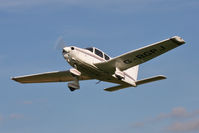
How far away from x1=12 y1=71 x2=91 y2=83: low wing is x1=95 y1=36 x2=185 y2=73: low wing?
3992 mm

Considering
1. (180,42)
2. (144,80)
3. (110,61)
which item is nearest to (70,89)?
(110,61)

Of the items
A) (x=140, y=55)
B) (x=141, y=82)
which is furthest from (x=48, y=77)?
(x=140, y=55)

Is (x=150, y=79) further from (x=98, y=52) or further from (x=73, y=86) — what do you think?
(x=73, y=86)

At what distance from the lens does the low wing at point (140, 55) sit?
2572 cm

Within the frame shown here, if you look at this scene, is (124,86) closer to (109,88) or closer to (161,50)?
(109,88)

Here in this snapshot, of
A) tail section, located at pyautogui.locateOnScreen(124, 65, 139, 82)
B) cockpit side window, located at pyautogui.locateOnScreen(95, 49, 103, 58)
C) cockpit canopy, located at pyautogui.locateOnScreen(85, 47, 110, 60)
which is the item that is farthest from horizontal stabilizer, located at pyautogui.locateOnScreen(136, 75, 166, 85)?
cockpit side window, located at pyautogui.locateOnScreen(95, 49, 103, 58)

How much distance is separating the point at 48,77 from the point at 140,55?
8.34 meters

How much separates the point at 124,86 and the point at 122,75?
324 centimetres

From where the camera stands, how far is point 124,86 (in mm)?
31797

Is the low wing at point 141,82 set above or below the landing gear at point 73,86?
above

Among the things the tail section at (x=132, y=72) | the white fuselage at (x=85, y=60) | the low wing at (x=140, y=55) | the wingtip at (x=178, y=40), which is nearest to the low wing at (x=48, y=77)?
the tail section at (x=132, y=72)

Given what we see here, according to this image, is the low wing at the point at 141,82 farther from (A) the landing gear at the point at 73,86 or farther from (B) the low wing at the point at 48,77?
(A) the landing gear at the point at 73,86

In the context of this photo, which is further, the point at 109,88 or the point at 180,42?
the point at 109,88

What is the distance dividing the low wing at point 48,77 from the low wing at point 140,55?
3.99 meters
